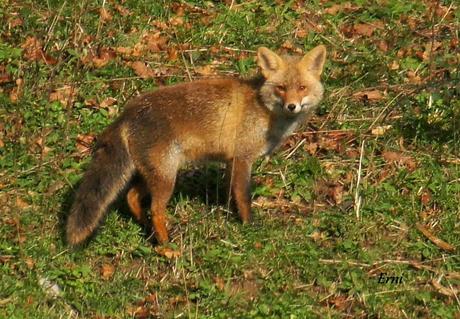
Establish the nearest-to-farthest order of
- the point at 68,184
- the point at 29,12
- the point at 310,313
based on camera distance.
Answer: the point at 310,313, the point at 68,184, the point at 29,12

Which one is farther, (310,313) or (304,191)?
(304,191)

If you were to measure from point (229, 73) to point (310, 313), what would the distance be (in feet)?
12.2

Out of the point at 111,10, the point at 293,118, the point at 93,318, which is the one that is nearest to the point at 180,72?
the point at 111,10

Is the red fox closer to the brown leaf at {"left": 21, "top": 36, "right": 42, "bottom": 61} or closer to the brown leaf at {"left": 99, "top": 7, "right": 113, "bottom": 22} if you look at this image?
the brown leaf at {"left": 21, "top": 36, "right": 42, "bottom": 61}

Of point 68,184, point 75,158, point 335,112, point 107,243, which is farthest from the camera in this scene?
point 335,112

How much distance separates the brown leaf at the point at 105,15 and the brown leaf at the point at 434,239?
14.1ft

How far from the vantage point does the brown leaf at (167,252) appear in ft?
21.9

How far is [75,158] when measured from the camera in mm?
8008

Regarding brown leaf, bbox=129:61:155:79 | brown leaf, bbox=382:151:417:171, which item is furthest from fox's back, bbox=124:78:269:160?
brown leaf, bbox=129:61:155:79

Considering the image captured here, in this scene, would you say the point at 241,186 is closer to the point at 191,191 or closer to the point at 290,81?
the point at 191,191

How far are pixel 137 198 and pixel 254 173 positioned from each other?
3.93 ft

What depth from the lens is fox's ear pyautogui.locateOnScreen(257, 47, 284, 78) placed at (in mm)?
7223

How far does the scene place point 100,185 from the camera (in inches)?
261

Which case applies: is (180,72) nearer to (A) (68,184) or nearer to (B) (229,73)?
(B) (229,73)
